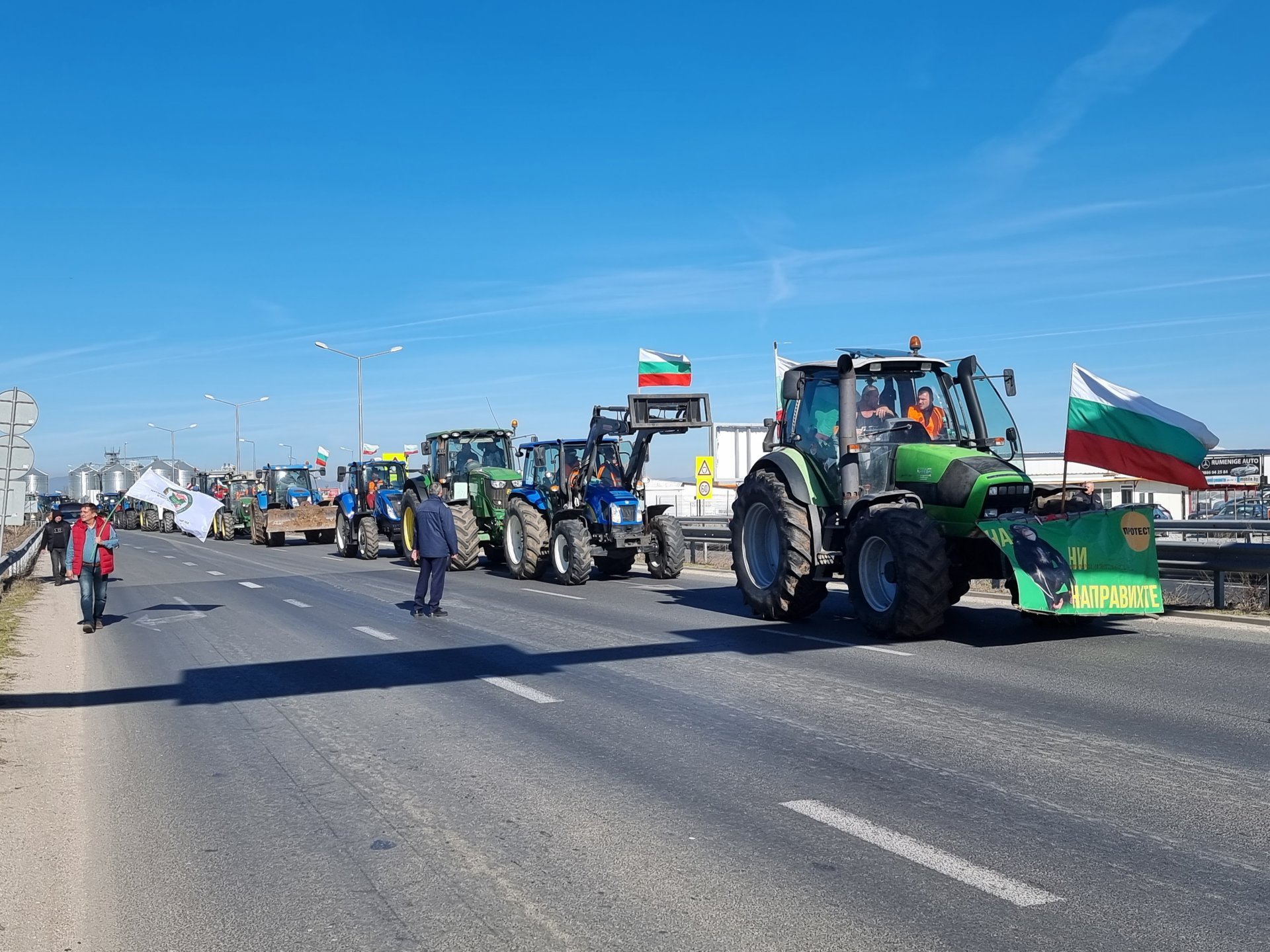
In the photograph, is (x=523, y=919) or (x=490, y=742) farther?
(x=490, y=742)

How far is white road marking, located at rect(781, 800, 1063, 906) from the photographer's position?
4316 millimetres

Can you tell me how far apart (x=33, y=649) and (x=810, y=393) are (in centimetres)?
910

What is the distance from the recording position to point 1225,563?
12727mm

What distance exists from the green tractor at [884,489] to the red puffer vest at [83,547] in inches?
321

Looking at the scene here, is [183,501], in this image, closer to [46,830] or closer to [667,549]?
[667,549]

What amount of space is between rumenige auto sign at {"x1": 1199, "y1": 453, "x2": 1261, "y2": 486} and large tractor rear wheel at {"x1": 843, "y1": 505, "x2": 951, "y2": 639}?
8.56 metres

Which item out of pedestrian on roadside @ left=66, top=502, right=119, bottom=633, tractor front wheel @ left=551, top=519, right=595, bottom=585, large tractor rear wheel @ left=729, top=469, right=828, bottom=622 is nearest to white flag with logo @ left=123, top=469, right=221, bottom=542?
pedestrian on roadside @ left=66, top=502, right=119, bottom=633

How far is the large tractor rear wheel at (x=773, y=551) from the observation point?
39.9 feet

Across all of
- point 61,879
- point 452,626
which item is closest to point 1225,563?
point 452,626

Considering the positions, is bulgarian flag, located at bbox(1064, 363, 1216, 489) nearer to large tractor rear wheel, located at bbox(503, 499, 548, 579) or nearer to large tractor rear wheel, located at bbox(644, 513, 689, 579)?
large tractor rear wheel, located at bbox(644, 513, 689, 579)

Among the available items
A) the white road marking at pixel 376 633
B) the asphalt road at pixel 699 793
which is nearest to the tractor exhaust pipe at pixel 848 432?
the asphalt road at pixel 699 793

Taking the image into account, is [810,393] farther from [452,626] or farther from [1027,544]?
[452,626]

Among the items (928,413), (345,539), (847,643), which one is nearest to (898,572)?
(847,643)

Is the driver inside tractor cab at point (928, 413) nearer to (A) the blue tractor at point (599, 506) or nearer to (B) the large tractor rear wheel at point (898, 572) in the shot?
(B) the large tractor rear wheel at point (898, 572)
